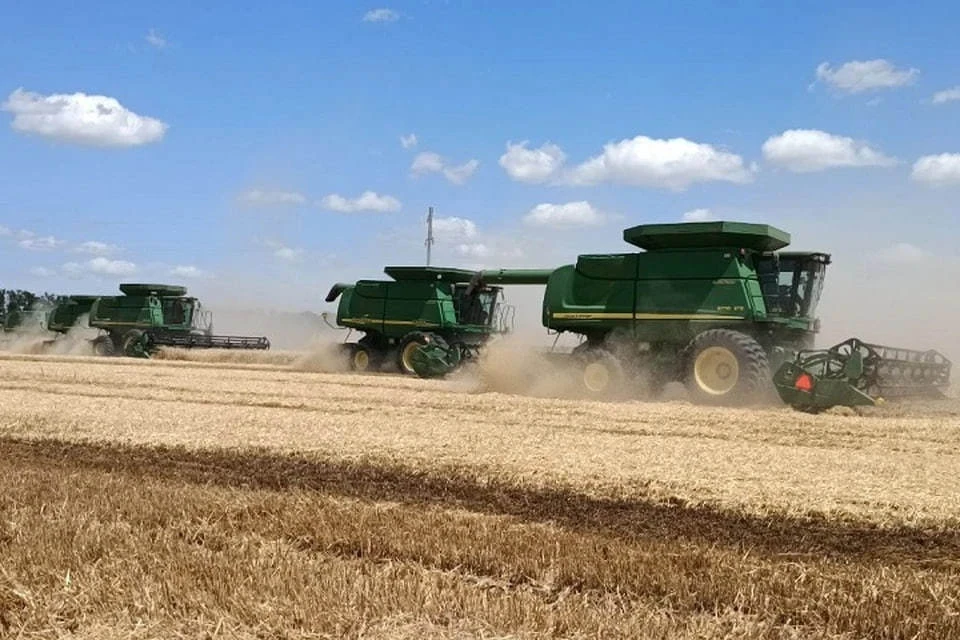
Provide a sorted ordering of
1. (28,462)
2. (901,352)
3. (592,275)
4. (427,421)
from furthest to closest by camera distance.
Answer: (592,275), (901,352), (427,421), (28,462)

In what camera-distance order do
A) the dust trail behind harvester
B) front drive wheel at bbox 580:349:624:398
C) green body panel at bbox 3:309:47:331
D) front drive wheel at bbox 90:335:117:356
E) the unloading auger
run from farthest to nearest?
green body panel at bbox 3:309:47:331
the dust trail behind harvester
front drive wheel at bbox 90:335:117:356
front drive wheel at bbox 580:349:624:398
the unloading auger

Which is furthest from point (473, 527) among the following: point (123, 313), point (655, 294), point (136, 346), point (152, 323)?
point (123, 313)

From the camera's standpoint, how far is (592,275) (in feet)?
57.7

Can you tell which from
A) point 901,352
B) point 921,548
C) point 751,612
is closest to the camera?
point 751,612

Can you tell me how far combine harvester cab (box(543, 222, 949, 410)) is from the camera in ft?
49.0

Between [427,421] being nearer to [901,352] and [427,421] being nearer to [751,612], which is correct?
[751,612]

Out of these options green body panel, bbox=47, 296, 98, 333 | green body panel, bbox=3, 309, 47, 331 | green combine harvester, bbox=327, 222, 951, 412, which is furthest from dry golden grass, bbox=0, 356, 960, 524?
green body panel, bbox=3, 309, 47, 331

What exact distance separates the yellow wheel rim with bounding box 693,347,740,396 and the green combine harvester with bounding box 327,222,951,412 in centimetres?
2

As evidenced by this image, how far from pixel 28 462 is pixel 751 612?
268 inches

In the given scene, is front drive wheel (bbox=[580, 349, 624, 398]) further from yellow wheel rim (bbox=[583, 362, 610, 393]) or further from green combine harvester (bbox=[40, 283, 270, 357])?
green combine harvester (bbox=[40, 283, 270, 357])

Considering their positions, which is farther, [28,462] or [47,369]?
[47,369]

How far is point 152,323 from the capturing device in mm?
32719

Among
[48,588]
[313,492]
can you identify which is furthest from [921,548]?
[48,588]

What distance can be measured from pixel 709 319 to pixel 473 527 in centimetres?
1076
